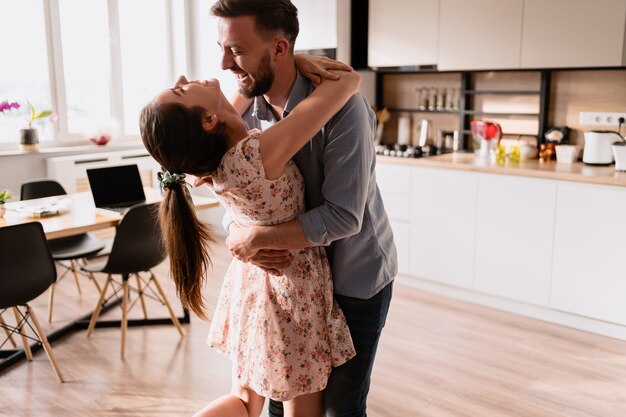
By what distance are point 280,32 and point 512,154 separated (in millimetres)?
2983

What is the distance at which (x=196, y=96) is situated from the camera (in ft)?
4.09

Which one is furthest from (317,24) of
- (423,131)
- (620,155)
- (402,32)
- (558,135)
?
(620,155)

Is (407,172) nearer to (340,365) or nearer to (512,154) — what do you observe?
(512,154)

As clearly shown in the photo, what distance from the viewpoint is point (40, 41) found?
474 centimetres

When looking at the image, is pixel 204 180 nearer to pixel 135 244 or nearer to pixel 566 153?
pixel 135 244

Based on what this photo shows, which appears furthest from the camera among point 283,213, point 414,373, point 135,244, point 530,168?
point 530,168

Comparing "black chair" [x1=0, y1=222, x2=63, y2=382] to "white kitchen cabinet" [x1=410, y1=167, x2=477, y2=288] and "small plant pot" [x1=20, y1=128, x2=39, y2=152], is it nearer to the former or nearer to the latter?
"small plant pot" [x1=20, y1=128, x2=39, y2=152]

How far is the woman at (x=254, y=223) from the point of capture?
4.10 feet

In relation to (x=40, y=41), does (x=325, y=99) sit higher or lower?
lower

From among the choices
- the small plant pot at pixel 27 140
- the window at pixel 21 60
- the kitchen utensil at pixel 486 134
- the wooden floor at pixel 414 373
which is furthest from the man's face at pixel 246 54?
the window at pixel 21 60

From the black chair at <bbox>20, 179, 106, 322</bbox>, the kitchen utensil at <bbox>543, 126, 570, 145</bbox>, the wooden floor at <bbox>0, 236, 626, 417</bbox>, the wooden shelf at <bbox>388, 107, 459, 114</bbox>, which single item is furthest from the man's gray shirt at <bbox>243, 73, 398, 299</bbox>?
the wooden shelf at <bbox>388, 107, 459, 114</bbox>

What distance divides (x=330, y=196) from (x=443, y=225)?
2.65 metres

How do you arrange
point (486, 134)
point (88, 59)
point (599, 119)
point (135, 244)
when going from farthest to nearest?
point (88, 59) → point (486, 134) → point (599, 119) → point (135, 244)

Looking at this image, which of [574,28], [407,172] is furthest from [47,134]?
[574,28]
